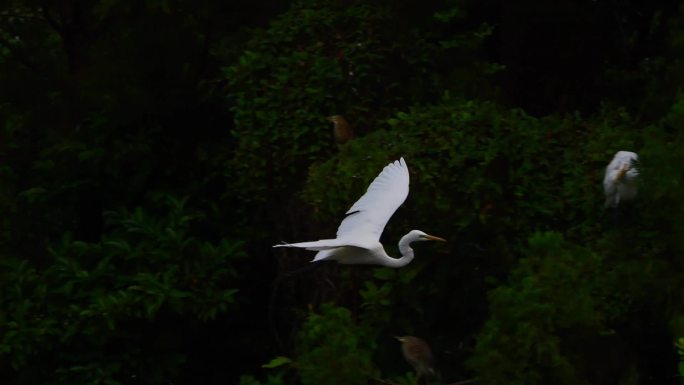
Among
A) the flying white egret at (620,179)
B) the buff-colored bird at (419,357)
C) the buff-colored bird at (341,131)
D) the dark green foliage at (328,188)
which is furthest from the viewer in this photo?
the buff-colored bird at (341,131)

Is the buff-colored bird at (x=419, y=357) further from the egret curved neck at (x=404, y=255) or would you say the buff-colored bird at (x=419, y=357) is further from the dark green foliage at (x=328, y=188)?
the egret curved neck at (x=404, y=255)

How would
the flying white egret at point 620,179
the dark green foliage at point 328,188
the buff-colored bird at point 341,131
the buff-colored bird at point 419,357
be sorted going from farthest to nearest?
the buff-colored bird at point 341,131
the buff-colored bird at point 419,357
the flying white egret at point 620,179
the dark green foliage at point 328,188

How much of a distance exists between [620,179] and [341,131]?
1.44 m

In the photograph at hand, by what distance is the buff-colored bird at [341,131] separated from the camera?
7020mm

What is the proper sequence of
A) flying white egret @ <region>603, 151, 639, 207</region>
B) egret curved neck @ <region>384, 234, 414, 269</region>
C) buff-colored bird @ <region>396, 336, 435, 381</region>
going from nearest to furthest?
flying white egret @ <region>603, 151, 639, 207</region>
egret curved neck @ <region>384, 234, 414, 269</region>
buff-colored bird @ <region>396, 336, 435, 381</region>

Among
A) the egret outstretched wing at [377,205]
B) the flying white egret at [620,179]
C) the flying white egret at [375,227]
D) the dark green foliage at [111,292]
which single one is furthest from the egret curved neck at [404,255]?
the dark green foliage at [111,292]

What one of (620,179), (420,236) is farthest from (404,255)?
(620,179)

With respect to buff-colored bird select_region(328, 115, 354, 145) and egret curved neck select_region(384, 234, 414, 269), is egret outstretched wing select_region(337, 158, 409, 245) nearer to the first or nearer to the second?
egret curved neck select_region(384, 234, 414, 269)

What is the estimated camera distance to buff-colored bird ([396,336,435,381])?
6285 mm

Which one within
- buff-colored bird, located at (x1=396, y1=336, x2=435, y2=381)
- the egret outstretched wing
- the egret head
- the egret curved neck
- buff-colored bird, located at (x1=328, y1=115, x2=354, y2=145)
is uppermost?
buff-colored bird, located at (x1=328, y1=115, x2=354, y2=145)

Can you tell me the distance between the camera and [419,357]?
6297 mm

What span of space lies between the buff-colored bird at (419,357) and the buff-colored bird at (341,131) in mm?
1098

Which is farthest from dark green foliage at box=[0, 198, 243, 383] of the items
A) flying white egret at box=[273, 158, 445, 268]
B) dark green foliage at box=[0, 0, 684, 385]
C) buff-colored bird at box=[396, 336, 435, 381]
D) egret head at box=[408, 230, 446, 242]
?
egret head at box=[408, 230, 446, 242]

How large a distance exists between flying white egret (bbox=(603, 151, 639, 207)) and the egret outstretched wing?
0.83m
